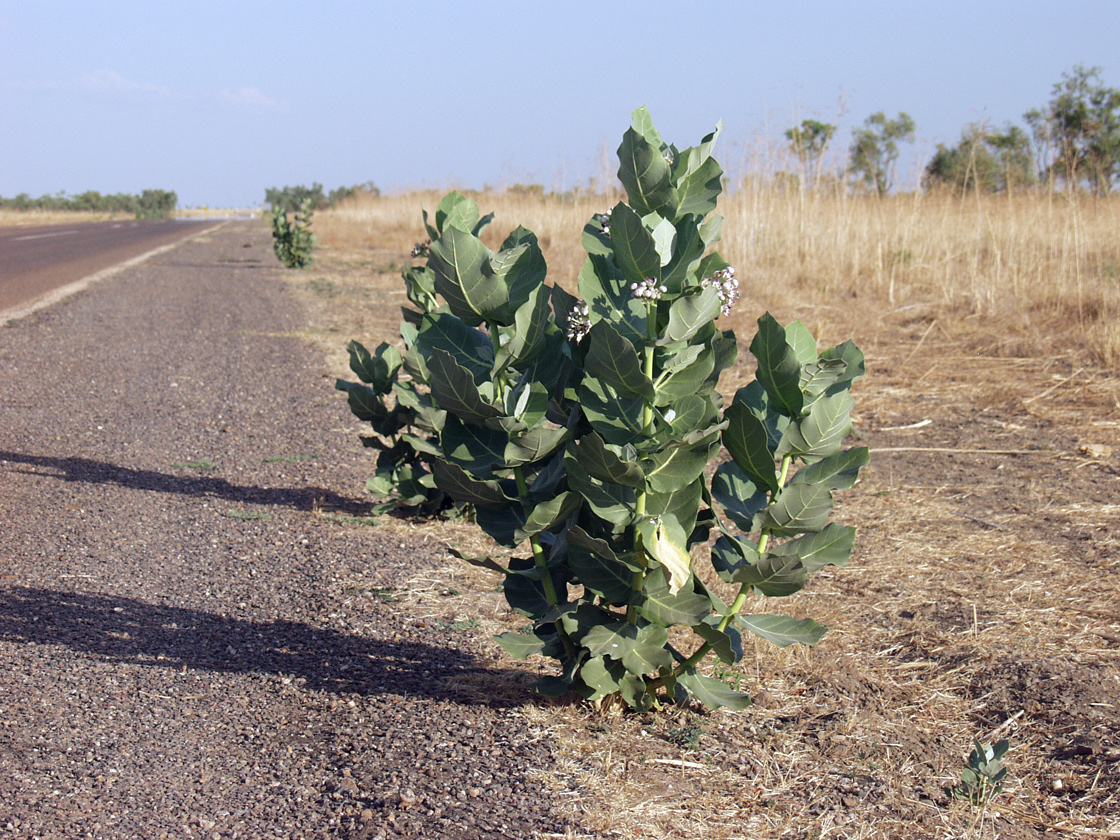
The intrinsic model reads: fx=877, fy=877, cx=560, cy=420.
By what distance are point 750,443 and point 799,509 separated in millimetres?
196

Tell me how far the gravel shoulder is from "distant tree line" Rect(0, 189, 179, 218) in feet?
209

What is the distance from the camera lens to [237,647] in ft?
8.67

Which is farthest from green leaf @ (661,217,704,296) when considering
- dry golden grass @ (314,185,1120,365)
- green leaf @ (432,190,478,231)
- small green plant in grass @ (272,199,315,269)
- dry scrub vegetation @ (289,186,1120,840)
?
small green plant in grass @ (272,199,315,269)

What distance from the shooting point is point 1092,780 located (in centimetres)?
204

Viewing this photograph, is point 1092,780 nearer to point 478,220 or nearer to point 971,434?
point 478,220

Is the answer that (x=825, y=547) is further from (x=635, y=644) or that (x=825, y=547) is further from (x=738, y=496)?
(x=635, y=644)

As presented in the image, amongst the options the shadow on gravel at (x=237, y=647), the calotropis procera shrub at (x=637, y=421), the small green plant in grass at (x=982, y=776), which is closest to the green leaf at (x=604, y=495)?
the calotropis procera shrub at (x=637, y=421)

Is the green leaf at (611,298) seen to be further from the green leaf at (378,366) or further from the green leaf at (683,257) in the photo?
the green leaf at (378,366)

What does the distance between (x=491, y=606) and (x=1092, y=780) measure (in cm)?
180

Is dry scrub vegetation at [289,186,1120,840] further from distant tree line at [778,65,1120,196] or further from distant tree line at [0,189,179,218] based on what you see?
distant tree line at [0,189,179,218]

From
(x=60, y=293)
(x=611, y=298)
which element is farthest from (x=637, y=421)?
(x=60, y=293)

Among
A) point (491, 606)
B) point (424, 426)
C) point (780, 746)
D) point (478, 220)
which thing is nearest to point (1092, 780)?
point (780, 746)

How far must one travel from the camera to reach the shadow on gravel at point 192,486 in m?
4.11

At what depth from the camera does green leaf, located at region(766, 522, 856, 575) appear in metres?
1.99
